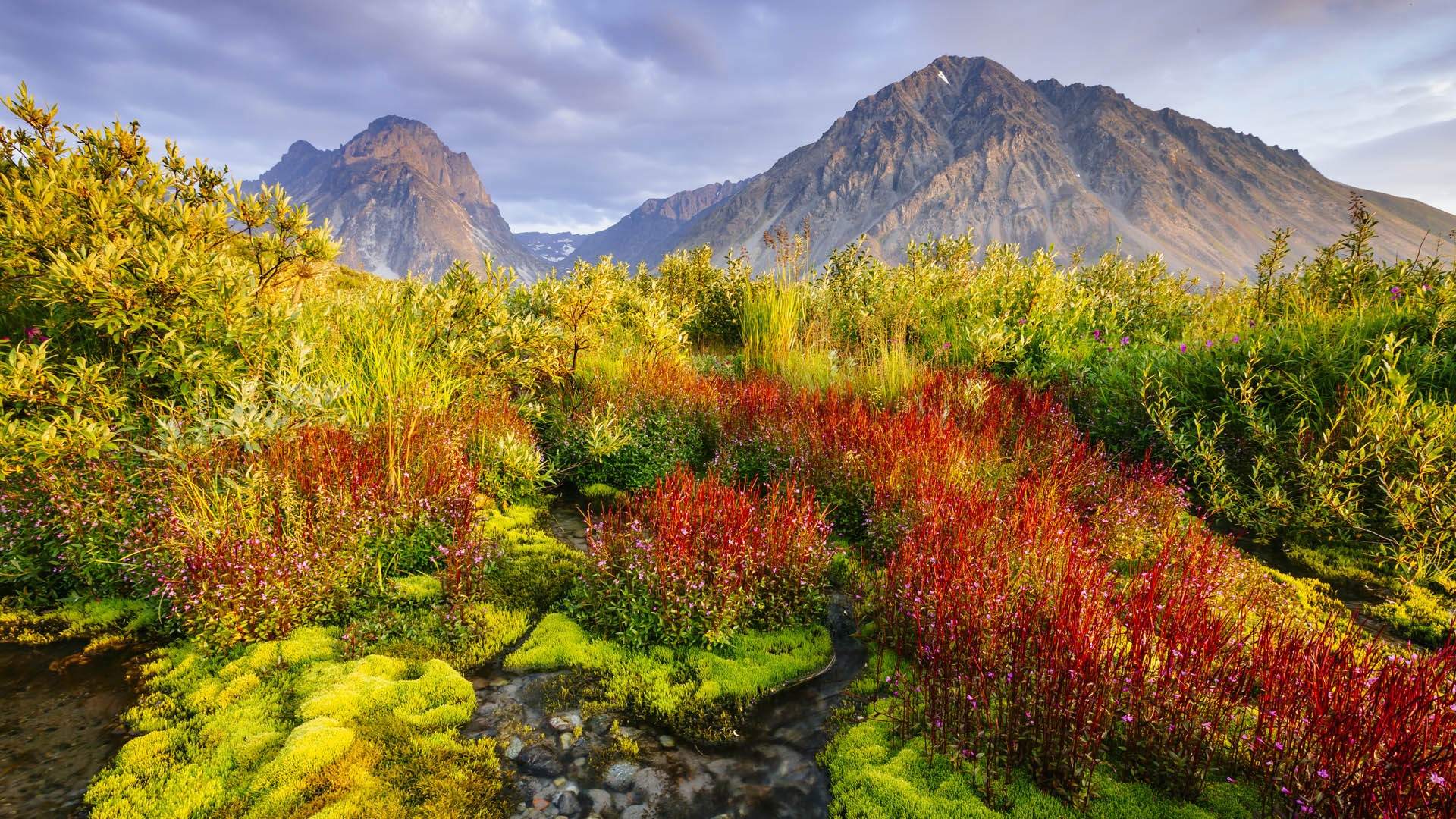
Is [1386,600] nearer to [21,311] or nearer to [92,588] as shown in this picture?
[92,588]

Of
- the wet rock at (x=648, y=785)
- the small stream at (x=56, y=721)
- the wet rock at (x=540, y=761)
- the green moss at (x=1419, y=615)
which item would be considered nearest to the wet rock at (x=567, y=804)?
the wet rock at (x=540, y=761)

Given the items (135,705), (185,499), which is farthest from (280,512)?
(135,705)

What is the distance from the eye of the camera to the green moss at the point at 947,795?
101 inches

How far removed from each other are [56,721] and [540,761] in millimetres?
2690

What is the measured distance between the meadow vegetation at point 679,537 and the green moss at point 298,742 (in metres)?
0.02

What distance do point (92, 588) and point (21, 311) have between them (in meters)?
2.82

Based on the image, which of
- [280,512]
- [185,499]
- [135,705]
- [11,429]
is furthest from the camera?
[280,512]

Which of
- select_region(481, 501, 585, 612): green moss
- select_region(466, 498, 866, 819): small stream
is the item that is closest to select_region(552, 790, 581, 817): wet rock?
select_region(466, 498, 866, 819): small stream

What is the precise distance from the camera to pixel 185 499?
160 inches

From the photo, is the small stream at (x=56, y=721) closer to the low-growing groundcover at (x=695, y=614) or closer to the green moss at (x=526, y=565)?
the low-growing groundcover at (x=695, y=614)

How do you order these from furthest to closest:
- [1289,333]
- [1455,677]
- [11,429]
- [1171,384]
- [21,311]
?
[1171,384] < [1289,333] < [21,311] < [11,429] < [1455,677]

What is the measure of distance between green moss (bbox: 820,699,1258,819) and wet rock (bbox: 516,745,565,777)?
4.80 ft

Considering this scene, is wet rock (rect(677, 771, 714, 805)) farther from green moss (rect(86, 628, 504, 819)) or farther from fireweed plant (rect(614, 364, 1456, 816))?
fireweed plant (rect(614, 364, 1456, 816))

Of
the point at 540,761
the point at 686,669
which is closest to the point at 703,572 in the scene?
the point at 686,669
